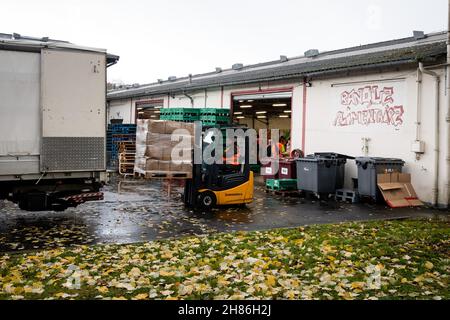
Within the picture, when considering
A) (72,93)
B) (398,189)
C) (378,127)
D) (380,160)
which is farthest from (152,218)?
(378,127)

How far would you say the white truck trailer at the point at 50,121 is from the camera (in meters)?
9.31

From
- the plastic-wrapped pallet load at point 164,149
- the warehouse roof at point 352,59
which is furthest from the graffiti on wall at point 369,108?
the plastic-wrapped pallet load at point 164,149

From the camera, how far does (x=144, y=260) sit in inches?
280

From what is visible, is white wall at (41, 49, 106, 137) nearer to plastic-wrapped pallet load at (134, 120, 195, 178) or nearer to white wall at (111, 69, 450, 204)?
plastic-wrapped pallet load at (134, 120, 195, 178)

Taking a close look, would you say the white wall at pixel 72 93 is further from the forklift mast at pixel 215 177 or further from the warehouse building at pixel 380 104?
the warehouse building at pixel 380 104

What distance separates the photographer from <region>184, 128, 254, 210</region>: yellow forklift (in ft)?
40.9

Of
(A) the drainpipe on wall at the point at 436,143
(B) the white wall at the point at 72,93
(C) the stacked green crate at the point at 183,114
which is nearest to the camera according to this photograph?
(B) the white wall at the point at 72,93

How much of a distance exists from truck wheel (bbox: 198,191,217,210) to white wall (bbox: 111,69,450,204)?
595 cm

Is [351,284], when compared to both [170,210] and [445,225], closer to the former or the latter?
[445,225]

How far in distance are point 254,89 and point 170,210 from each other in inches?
415

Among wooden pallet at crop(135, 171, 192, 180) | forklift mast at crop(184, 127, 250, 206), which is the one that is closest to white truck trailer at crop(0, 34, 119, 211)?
wooden pallet at crop(135, 171, 192, 180)

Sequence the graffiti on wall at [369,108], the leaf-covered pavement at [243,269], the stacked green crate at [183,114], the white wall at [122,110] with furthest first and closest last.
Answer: the white wall at [122,110] < the stacked green crate at [183,114] < the graffiti on wall at [369,108] < the leaf-covered pavement at [243,269]

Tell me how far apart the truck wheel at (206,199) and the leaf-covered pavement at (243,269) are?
3.50 m
